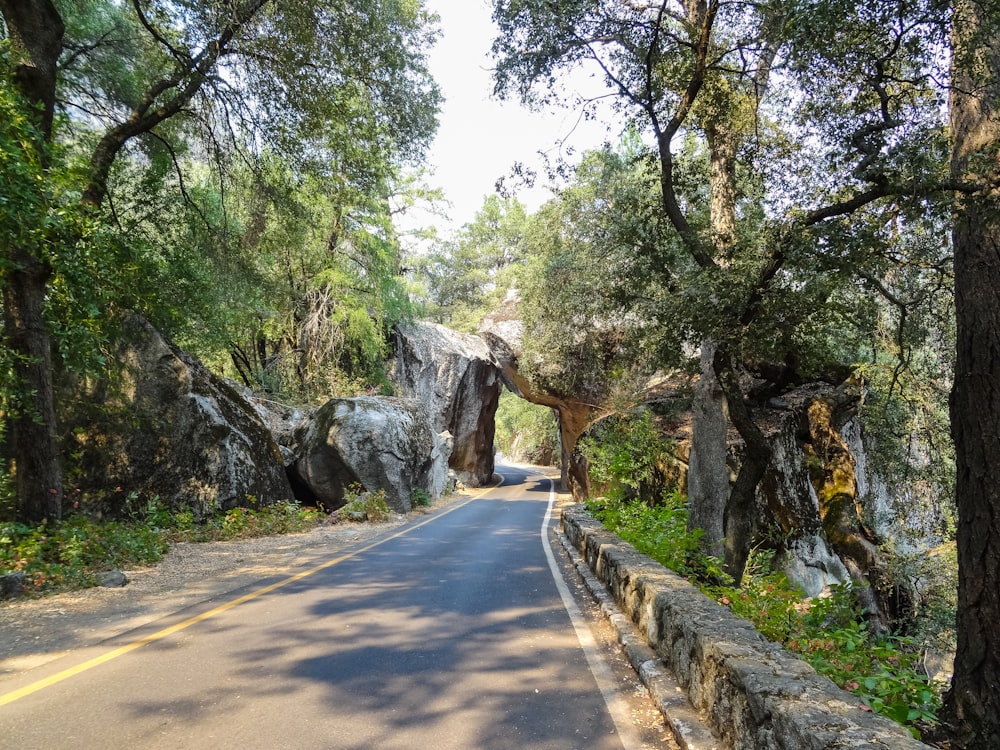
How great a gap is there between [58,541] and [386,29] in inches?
395

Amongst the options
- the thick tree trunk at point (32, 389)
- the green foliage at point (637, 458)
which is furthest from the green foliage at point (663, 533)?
the thick tree trunk at point (32, 389)

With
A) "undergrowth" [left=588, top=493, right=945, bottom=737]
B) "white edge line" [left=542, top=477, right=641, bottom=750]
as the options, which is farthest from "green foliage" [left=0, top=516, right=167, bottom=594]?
"undergrowth" [left=588, top=493, right=945, bottom=737]

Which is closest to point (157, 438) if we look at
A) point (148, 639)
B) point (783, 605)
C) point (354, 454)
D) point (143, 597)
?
point (143, 597)

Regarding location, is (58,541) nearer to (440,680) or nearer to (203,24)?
(440,680)

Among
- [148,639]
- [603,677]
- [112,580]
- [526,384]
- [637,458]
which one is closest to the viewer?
[603,677]

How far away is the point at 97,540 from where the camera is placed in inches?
345

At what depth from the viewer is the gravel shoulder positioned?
5.30 meters

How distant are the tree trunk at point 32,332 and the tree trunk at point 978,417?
406 inches

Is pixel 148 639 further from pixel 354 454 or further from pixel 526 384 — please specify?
pixel 526 384

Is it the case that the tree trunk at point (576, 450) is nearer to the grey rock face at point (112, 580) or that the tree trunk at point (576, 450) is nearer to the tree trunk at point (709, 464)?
the tree trunk at point (709, 464)

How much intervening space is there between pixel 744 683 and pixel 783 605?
2.84m

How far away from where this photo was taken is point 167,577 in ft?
27.2

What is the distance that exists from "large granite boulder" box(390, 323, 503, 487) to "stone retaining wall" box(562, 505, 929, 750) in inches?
972

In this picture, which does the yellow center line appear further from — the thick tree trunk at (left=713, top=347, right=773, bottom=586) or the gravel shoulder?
the thick tree trunk at (left=713, top=347, right=773, bottom=586)
